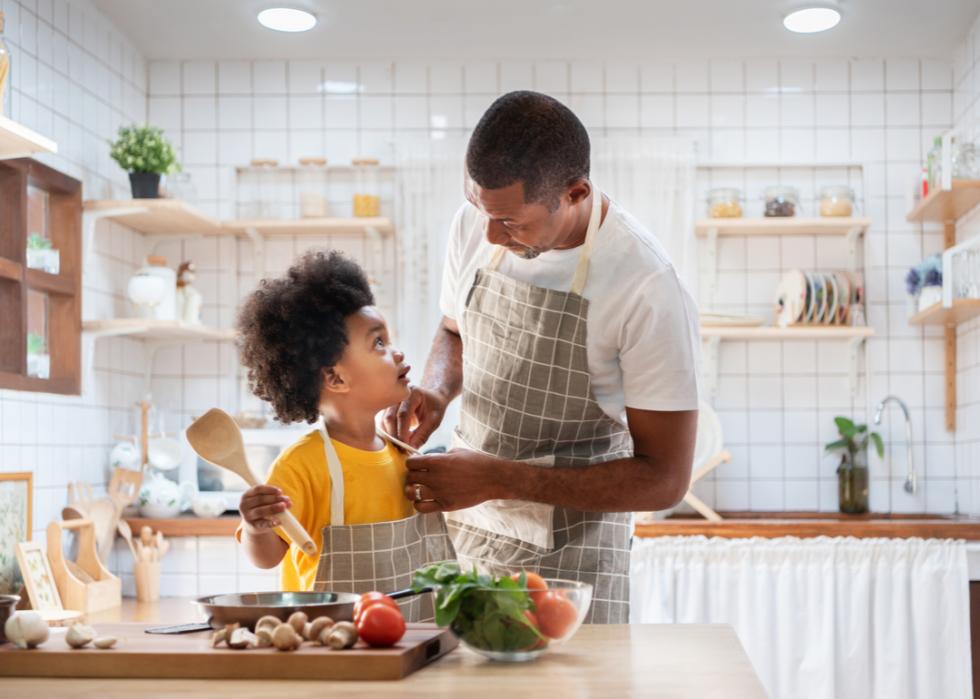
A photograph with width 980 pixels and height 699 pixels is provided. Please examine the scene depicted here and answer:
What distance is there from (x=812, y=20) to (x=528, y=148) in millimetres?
2387

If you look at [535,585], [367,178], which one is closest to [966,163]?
[367,178]

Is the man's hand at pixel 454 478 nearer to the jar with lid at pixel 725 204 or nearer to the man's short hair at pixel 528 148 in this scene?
the man's short hair at pixel 528 148

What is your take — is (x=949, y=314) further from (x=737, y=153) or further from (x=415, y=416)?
(x=415, y=416)

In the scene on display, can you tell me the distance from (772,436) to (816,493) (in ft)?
0.82

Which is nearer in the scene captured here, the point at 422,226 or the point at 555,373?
the point at 555,373

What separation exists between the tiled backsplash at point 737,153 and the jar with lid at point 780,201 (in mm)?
157

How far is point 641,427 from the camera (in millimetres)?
1786

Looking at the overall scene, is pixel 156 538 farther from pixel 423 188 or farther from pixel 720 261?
pixel 720 261

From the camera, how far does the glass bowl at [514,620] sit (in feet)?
3.96

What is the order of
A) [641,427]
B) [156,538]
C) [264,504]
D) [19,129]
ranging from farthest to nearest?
[156,538]
[19,129]
[641,427]
[264,504]

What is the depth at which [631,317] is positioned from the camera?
1774 millimetres

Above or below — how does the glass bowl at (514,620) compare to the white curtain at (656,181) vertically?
below

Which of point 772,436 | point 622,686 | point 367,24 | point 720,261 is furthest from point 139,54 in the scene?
point 622,686

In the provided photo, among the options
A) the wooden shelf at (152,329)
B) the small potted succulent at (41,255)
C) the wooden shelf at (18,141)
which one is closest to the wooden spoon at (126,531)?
the wooden shelf at (152,329)
